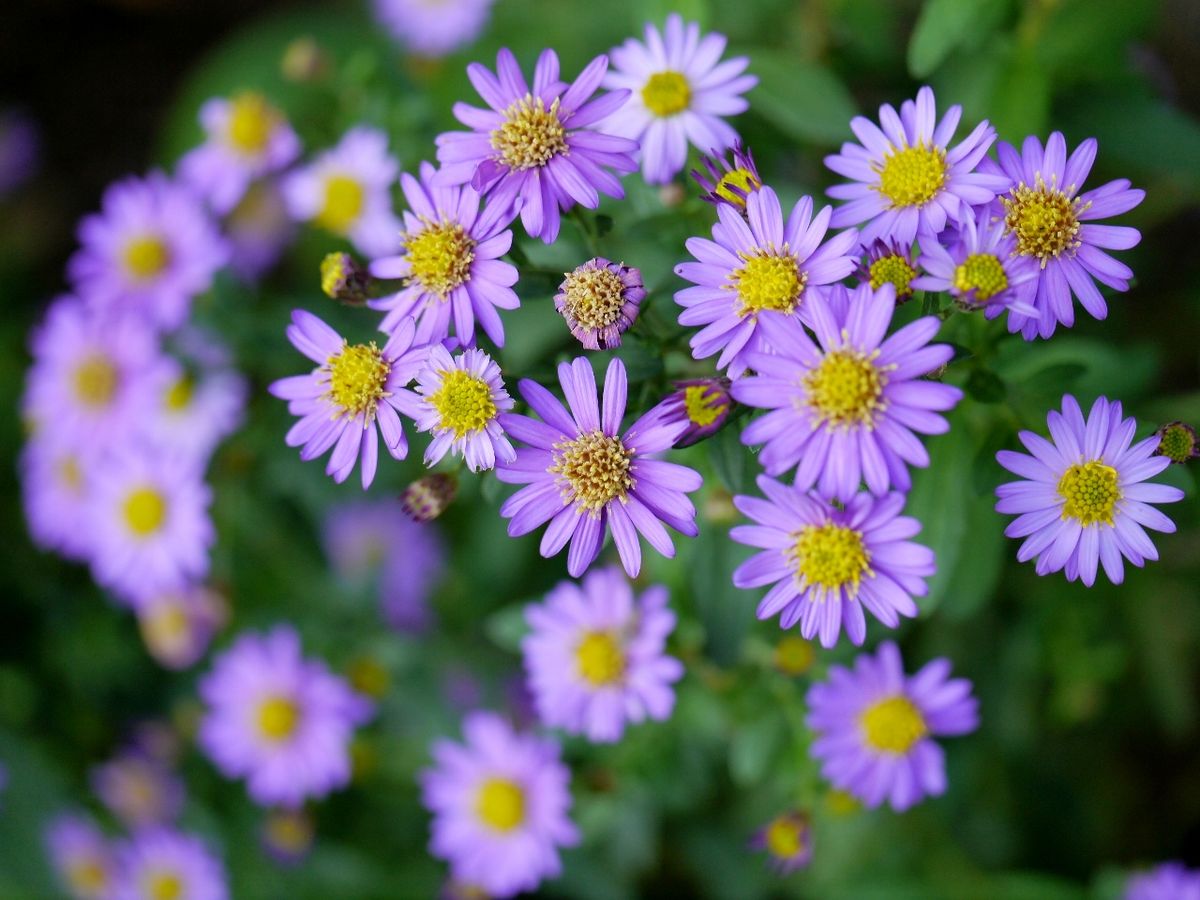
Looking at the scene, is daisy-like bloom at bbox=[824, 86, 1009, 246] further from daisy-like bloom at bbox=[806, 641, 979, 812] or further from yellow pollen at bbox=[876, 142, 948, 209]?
daisy-like bloom at bbox=[806, 641, 979, 812]

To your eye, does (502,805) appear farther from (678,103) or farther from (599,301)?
(678,103)

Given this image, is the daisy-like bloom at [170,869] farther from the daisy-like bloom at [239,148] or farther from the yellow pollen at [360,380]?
the yellow pollen at [360,380]

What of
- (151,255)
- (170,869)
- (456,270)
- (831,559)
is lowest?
(170,869)

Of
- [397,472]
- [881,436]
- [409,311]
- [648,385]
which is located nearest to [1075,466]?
[881,436]

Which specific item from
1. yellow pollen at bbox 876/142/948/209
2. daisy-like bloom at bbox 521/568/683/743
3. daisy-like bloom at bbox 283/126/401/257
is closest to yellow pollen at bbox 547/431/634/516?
yellow pollen at bbox 876/142/948/209

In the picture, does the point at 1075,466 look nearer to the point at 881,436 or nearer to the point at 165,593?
the point at 881,436

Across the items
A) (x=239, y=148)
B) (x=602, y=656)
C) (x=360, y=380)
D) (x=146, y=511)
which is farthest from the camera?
(x=146, y=511)

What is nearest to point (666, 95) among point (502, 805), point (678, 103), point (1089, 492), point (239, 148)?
point (678, 103)
